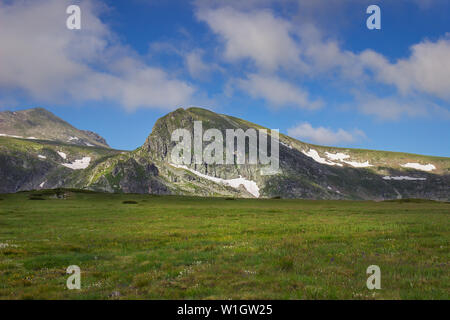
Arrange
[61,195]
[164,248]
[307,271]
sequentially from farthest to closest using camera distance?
[61,195] → [164,248] → [307,271]

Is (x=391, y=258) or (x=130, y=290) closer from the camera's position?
(x=130, y=290)

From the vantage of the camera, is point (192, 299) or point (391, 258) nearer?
point (192, 299)

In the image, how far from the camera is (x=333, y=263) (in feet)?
50.9

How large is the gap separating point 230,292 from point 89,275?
777 cm
